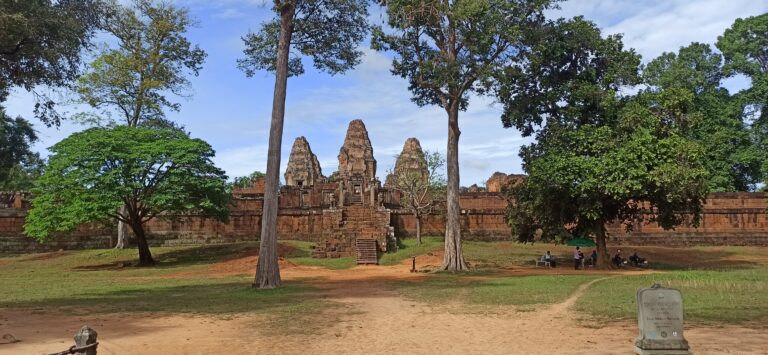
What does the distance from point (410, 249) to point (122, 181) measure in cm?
1400

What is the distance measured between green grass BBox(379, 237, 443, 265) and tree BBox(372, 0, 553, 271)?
5.55 meters

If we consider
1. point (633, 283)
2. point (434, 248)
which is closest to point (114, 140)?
point (434, 248)

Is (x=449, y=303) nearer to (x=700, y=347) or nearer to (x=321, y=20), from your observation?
(x=700, y=347)

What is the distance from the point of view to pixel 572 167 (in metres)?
21.5

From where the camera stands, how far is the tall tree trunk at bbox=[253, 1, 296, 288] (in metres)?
17.2

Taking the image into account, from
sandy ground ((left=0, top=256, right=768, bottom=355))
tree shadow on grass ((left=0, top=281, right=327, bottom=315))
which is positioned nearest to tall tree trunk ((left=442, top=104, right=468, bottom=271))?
tree shadow on grass ((left=0, top=281, right=327, bottom=315))

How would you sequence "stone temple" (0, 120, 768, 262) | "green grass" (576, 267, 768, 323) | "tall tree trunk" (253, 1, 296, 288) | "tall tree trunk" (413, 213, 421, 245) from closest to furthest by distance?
"green grass" (576, 267, 768, 323) < "tall tree trunk" (253, 1, 296, 288) < "tall tree trunk" (413, 213, 421, 245) < "stone temple" (0, 120, 768, 262)

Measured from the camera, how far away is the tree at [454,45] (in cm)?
2142

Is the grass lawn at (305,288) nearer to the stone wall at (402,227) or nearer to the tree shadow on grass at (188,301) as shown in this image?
the tree shadow on grass at (188,301)

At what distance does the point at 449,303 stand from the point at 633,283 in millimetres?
6373

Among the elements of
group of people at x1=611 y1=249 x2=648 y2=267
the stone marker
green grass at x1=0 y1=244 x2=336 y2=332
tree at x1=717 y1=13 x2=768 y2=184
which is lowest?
green grass at x1=0 y1=244 x2=336 y2=332

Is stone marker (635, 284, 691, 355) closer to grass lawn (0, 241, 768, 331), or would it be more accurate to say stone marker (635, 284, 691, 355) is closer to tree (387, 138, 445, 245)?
grass lawn (0, 241, 768, 331)

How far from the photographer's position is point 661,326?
270 inches

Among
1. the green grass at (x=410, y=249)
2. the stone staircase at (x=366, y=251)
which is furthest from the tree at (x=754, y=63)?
the stone staircase at (x=366, y=251)
